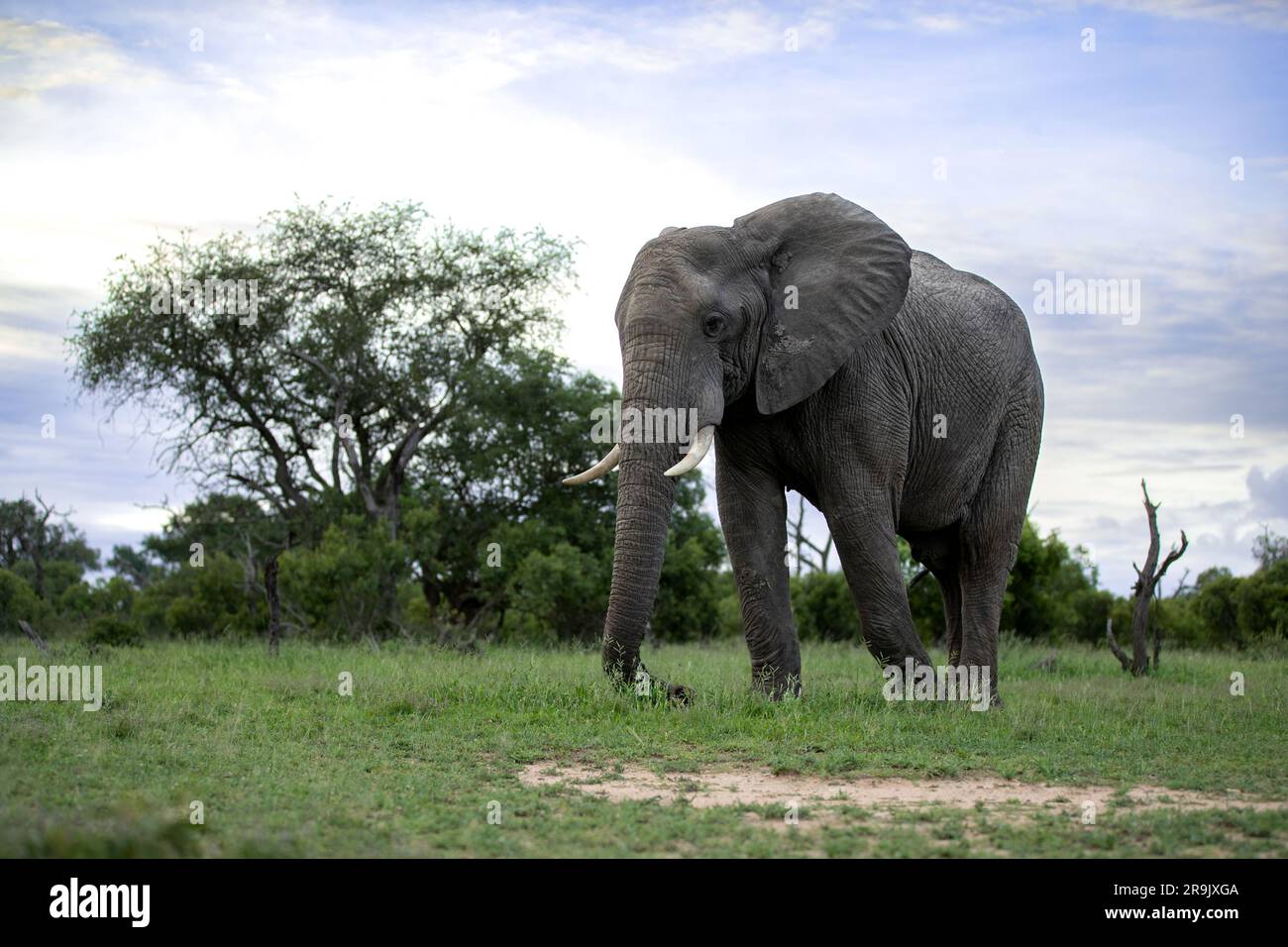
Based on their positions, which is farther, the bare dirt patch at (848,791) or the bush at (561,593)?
the bush at (561,593)

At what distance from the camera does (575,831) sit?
6.57 metres

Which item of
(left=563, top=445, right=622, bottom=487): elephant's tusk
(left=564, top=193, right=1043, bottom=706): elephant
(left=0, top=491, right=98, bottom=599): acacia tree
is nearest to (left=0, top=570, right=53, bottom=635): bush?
(left=0, top=491, right=98, bottom=599): acacia tree

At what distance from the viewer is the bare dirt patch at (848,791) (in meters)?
7.47

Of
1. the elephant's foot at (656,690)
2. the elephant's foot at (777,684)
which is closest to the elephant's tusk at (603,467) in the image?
the elephant's foot at (656,690)

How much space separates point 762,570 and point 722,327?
215 cm

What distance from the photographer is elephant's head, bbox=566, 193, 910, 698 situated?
33.3 feet

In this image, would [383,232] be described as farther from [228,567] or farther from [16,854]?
[16,854]

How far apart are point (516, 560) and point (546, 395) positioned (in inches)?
132

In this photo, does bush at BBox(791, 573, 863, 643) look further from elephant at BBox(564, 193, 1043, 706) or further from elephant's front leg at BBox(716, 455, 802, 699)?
elephant's front leg at BBox(716, 455, 802, 699)

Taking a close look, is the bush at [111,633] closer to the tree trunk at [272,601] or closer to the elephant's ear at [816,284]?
the tree trunk at [272,601]

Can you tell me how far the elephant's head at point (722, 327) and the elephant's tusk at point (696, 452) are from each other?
0.5 inches

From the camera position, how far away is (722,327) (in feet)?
34.1

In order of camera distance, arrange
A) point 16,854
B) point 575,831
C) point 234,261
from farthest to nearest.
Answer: point 234,261 < point 575,831 < point 16,854
